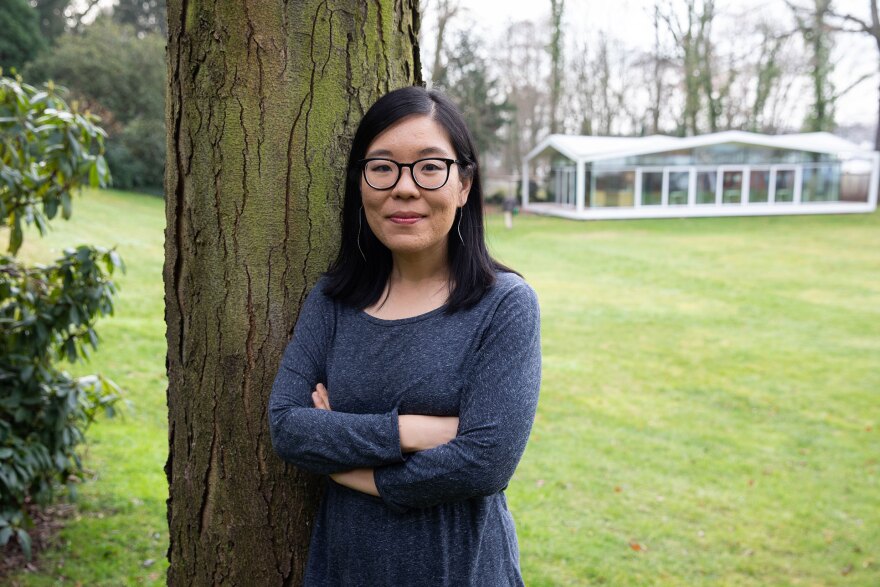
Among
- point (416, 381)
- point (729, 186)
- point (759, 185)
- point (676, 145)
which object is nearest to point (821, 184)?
point (759, 185)

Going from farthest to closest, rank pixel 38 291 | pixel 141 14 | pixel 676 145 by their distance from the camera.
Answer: pixel 141 14 < pixel 676 145 < pixel 38 291

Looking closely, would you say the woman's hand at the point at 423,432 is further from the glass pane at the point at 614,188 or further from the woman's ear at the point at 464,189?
the glass pane at the point at 614,188

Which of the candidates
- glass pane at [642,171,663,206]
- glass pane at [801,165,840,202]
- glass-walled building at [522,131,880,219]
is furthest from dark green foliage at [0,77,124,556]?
glass pane at [801,165,840,202]

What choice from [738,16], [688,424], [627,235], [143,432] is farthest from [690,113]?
[143,432]

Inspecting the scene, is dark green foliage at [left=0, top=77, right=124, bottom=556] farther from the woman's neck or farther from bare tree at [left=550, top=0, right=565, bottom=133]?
bare tree at [left=550, top=0, right=565, bottom=133]

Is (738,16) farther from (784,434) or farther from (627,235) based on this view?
(784,434)

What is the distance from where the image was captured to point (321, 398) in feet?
5.69

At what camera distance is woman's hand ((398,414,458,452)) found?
5.23 ft

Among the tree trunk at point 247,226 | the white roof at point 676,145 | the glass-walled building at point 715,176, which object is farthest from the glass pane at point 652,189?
the tree trunk at point 247,226

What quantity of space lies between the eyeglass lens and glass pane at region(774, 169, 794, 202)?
31320mm

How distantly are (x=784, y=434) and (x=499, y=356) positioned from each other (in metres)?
5.81

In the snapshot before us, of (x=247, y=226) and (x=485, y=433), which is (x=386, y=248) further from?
(x=485, y=433)

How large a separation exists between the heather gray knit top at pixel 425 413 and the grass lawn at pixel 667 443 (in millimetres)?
1909

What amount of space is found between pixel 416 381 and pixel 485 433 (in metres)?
0.19
